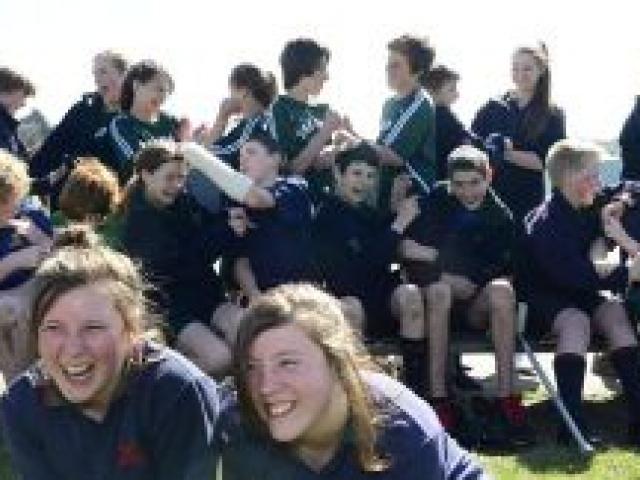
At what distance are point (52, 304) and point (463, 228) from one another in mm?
4171

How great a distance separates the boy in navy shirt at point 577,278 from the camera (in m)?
6.96

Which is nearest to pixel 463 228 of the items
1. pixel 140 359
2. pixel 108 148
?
pixel 108 148

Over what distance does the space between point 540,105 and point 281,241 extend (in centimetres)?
205

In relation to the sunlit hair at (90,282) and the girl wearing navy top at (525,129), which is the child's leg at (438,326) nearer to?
the girl wearing navy top at (525,129)

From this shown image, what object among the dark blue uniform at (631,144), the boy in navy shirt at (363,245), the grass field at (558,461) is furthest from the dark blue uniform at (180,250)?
the dark blue uniform at (631,144)

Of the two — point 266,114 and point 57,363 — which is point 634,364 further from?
point 57,363

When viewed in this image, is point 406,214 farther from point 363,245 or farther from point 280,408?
point 280,408

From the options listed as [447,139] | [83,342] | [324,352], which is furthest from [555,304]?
[83,342]

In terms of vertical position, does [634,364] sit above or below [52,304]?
below

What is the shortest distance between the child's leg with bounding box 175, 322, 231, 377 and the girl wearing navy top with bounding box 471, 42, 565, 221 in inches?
89.5

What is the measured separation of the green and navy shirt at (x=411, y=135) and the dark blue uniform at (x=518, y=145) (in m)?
0.62

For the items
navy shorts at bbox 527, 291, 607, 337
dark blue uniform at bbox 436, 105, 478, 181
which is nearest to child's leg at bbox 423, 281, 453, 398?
navy shorts at bbox 527, 291, 607, 337

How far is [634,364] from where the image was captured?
7.03m

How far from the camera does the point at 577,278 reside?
7.00m
